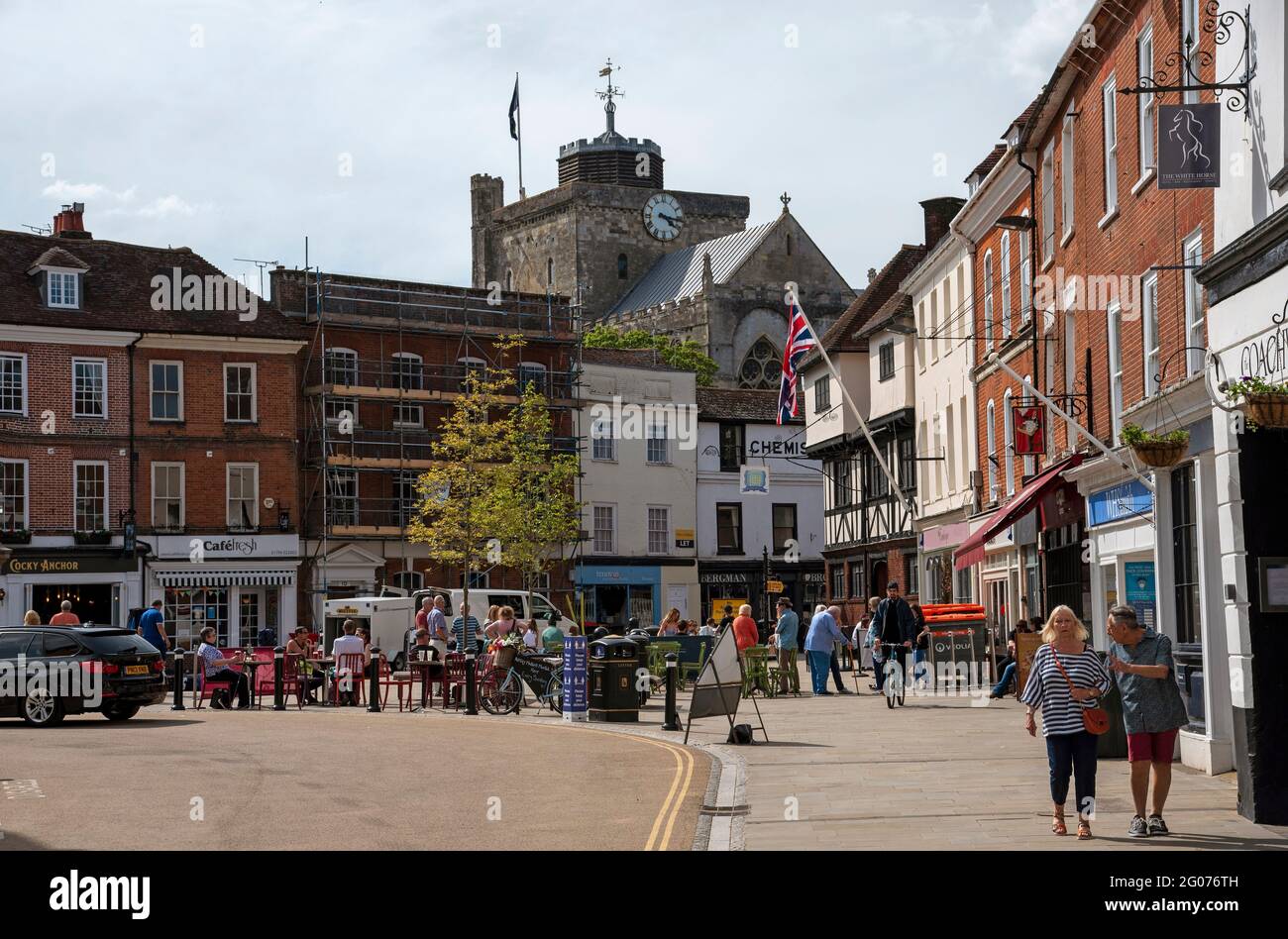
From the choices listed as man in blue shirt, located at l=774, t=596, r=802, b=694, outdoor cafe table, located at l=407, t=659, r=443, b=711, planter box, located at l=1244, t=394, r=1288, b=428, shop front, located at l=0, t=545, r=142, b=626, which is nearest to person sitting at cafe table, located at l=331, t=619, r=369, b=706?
outdoor cafe table, located at l=407, t=659, r=443, b=711

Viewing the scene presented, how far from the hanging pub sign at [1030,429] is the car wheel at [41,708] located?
1577 centimetres

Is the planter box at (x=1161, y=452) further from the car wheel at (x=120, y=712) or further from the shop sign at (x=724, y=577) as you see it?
the shop sign at (x=724, y=577)

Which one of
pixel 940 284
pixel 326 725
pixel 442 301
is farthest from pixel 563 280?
pixel 326 725

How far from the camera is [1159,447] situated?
15906mm

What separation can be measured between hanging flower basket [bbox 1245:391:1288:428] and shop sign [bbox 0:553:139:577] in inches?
1577

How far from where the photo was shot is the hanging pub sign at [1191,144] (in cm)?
1481

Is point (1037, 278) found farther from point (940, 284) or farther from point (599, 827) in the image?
point (599, 827)

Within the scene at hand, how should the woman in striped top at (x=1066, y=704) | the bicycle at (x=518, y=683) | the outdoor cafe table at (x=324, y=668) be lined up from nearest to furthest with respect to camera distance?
the woman in striped top at (x=1066, y=704) < the bicycle at (x=518, y=683) < the outdoor cafe table at (x=324, y=668)

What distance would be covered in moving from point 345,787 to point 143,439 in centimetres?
3605

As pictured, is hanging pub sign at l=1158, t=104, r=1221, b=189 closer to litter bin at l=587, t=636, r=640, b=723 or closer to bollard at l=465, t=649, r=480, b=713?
litter bin at l=587, t=636, r=640, b=723

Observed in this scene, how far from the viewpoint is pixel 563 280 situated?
4333 inches

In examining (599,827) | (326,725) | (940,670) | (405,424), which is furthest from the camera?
(405,424)

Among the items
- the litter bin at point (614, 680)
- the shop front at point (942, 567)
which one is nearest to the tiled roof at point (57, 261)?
the shop front at point (942, 567)
